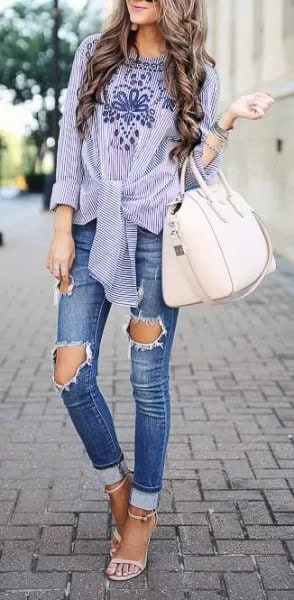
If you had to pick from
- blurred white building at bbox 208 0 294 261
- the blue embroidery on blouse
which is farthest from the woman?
blurred white building at bbox 208 0 294 261

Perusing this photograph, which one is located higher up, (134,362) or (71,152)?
(71,152)

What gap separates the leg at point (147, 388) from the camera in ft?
9.29

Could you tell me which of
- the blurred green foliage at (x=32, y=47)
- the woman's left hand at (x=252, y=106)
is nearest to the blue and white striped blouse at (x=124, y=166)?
the woman's left hand at (x=252, y=106)

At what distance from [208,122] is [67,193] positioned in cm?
52

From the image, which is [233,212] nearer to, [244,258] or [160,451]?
[244,258]

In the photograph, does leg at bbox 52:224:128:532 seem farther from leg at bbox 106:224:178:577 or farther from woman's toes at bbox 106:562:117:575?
woman's toes at bbox 106:562:117:575

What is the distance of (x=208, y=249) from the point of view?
8.79 feet

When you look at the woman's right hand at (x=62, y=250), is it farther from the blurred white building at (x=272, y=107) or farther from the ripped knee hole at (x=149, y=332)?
the blurred white building at (x=272, y=107)

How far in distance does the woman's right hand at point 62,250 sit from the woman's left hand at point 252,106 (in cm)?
64

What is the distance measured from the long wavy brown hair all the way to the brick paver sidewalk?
1442 mm

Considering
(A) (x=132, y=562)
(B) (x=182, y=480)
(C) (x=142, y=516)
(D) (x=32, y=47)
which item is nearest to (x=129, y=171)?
(C) (x=142, y=516)

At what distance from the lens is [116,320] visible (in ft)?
26.2

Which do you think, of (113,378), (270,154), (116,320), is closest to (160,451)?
(113,378)

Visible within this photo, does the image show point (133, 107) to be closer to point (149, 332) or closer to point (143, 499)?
point (149, 332)
